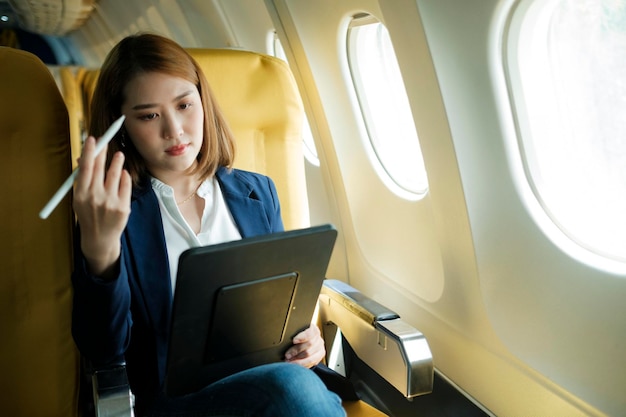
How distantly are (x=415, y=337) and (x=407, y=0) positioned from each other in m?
0.93

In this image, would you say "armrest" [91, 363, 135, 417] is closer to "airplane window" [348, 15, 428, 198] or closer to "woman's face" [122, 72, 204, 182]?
"woman's face" [122, 72, 204, 182]

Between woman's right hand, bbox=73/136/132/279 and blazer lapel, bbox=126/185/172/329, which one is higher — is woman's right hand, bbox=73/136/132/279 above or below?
above

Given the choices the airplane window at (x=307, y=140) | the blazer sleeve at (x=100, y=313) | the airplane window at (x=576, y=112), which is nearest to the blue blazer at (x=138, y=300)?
the blazer sleeve at (x=100, y=313)

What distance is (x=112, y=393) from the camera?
1.35m

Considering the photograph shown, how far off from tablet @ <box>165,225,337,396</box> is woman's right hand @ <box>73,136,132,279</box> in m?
0.16

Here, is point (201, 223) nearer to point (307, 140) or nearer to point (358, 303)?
point (358, 303)

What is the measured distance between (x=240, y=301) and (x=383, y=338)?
0.58 m

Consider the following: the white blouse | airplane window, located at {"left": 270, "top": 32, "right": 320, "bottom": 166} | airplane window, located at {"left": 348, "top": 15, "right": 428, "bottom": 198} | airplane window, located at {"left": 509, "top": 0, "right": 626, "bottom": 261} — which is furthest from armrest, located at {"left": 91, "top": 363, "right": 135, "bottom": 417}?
airplane window, located at {"left": 270, "top": 32, "right": 320, "bottom": 166}

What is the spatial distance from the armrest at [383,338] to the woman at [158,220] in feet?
0.77

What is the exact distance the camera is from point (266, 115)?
76.4 inches

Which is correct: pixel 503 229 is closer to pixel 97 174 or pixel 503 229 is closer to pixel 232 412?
pixel 232 412

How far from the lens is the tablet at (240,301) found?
1119 millimetres

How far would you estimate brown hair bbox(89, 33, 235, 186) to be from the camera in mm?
1461

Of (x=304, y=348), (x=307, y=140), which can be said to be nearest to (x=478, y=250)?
(x=304, y=348)
